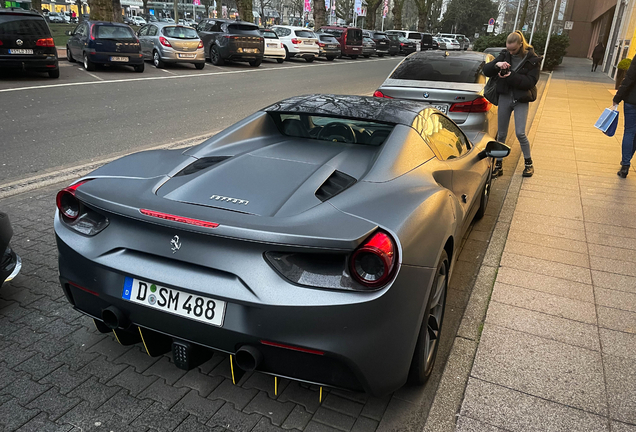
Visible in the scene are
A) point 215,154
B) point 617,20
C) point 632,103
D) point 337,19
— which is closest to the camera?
point 215,154

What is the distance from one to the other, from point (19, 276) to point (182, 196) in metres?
→ 2.00

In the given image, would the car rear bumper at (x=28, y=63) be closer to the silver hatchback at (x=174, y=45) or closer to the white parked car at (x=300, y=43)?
the silver hatchback at (x=174, y=45)

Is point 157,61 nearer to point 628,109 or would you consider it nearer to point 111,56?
point 111,56

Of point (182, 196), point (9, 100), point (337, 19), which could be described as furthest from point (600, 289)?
point (337, 19)

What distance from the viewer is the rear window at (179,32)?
19812 mm

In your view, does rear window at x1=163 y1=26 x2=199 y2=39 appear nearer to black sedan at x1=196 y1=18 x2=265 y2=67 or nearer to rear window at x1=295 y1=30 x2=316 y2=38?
black sedan at x1=196 y1=18 x2=265 y2=67

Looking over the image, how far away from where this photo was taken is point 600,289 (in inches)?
161

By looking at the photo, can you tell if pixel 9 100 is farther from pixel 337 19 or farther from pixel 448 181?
pixel 337 19

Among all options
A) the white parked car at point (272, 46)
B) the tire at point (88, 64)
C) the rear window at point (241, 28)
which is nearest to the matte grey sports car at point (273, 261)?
the tire at point (88, 64)

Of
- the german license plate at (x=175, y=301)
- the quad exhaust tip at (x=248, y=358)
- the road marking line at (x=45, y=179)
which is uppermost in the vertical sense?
the german license plate at (x=175, y=301)

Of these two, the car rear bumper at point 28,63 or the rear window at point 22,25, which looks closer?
the rear window at point 22,25

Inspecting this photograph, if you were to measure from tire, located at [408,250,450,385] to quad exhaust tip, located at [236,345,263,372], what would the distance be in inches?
31.0

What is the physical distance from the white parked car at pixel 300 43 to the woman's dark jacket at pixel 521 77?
22408 millimetres

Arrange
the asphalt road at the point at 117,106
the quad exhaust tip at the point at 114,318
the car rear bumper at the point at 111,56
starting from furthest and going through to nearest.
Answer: the car rear bumper at the point at 111,56, the asphalt road at the point at 117,106, the quad exhaust tip at the point at 114,318
